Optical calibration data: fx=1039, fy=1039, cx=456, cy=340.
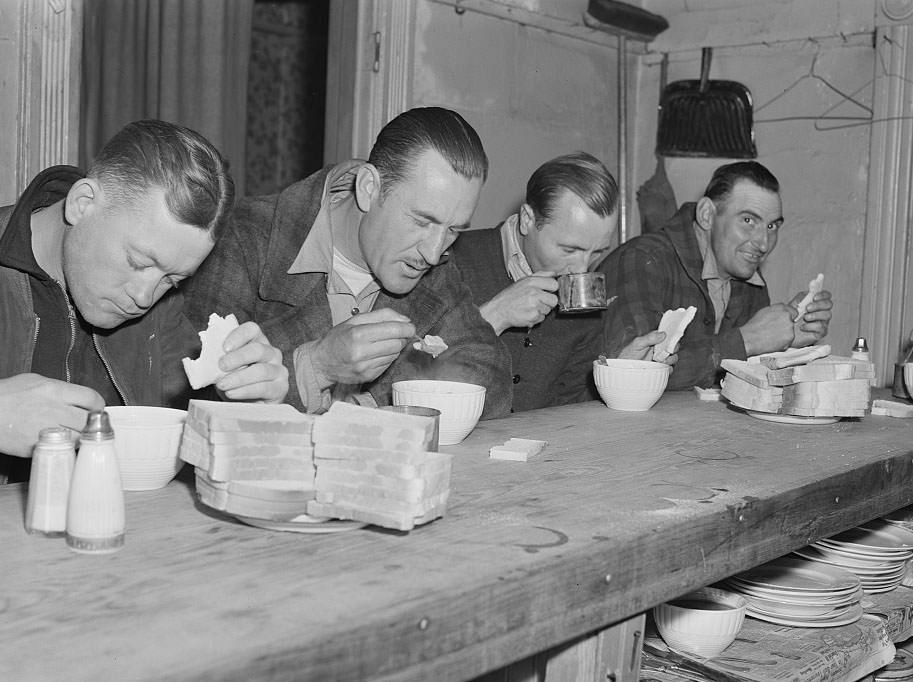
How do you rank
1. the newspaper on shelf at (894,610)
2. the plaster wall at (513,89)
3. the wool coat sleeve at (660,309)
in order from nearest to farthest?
the newspaper on shelf at (894,610), the wool coat sleeve at (660,309), the plaster wall at (513,89)

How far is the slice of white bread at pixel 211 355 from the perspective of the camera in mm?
1629

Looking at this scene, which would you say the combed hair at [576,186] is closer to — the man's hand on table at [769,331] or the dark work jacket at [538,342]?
the dark work jacket at [538,342]

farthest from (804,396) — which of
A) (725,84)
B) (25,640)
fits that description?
(725,84)

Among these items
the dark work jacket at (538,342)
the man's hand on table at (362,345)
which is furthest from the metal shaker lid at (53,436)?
the dark work jacket at (538,342)

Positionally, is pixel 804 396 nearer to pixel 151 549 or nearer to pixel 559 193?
pixel 559 193

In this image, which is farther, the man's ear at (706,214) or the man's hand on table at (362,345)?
the man's ear at (706,214)

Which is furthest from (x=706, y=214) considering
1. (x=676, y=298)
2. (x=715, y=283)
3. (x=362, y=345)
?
(x=362, y=345)

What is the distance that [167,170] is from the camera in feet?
5.52

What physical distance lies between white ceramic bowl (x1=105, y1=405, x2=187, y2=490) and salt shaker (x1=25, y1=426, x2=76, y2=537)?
0.57 ft

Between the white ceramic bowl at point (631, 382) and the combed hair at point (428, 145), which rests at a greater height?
the combed hair at point (428, 145)

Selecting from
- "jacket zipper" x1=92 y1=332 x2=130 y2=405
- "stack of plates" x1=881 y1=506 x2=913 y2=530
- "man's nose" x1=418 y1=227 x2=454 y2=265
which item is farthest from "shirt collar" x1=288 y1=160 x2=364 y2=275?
"stack of plates" x1=881 y1=506 x2=913 y2=530

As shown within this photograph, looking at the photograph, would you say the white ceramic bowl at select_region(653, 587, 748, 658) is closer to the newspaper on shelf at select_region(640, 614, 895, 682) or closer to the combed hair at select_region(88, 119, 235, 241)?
the newspaper on shelf at select_region(640, 614, 895, 682)

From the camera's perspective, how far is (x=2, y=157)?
300 centimetres

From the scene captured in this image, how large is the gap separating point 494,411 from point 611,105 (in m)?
3.10
